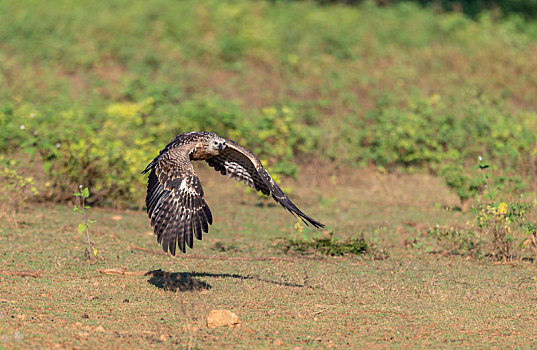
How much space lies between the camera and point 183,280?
24.2 ft

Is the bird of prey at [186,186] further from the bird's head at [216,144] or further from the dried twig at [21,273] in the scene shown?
the dried twig at [21,273]

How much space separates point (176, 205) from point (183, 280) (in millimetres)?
1332

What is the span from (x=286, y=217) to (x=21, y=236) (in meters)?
3.87

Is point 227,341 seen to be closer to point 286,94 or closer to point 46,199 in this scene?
point 46,199

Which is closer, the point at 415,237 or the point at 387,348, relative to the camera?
the point at 387,348

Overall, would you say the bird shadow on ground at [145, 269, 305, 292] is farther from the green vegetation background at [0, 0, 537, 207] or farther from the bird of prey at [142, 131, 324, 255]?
the green vegetation background at [0, 0, 537, 207]

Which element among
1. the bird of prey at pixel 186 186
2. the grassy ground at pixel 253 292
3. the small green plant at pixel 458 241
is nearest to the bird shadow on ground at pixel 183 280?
the grassy ground at pixel 253 292

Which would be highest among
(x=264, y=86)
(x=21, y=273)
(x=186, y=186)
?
(x=264, y=86)

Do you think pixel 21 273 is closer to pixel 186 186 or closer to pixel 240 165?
pixel 186 186

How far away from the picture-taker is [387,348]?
18.7ft

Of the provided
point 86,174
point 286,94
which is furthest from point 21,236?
point 286,94

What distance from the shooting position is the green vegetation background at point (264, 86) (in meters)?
11.5

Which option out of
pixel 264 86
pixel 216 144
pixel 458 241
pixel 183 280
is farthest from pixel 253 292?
pixel 264 86

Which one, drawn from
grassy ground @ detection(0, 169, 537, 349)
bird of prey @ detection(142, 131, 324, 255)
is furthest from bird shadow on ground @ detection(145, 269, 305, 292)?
bird of prey @ detection(142, 131, 324, 255)
